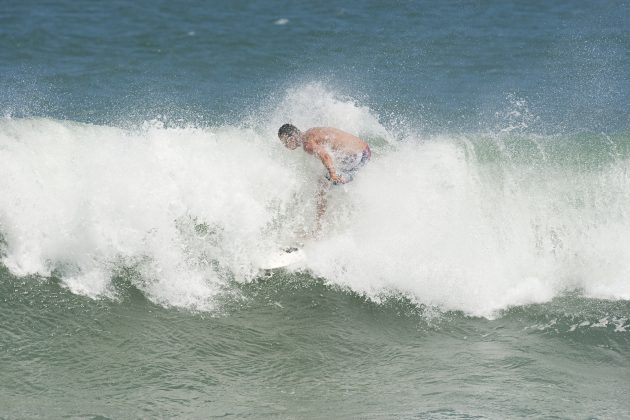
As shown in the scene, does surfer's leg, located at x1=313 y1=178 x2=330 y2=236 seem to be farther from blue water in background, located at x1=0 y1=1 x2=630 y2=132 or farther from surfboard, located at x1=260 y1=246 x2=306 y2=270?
blue water in background, located at x1=0 y1=1 x2=630 y2=132

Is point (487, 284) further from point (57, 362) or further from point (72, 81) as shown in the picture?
point (72, 81)

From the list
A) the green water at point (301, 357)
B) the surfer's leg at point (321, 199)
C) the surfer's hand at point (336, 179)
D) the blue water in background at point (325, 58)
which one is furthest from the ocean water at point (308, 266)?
the surfer's hand at point (336, 179)

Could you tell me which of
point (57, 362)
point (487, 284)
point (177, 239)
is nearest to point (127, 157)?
point (177, 239)

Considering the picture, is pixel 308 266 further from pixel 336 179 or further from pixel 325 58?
pixel 325 58

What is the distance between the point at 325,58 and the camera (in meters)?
A: 15.4

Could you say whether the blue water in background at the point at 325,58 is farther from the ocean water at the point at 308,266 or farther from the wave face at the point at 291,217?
the wave face at the point at 291,217

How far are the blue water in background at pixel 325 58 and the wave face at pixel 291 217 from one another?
3.07 meters

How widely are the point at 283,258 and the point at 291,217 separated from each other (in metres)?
0.67

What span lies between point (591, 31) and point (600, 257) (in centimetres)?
948

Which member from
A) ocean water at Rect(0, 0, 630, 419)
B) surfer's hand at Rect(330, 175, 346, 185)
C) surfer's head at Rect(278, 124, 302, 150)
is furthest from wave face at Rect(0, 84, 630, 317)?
surfer's head at Rect(278, 124, 302, 150)

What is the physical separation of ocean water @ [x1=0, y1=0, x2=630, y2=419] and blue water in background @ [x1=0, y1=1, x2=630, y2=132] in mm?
244

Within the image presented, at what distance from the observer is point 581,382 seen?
21.2 feet

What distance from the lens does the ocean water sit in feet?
20.8

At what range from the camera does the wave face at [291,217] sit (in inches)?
311
